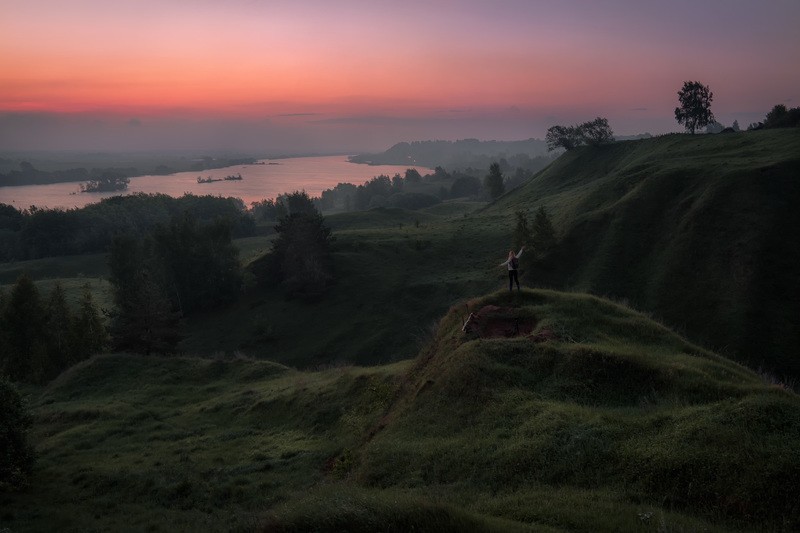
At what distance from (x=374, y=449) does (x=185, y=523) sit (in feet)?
21.9

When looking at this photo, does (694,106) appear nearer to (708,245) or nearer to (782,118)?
(782,118)

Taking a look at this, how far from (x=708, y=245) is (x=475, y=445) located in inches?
1926

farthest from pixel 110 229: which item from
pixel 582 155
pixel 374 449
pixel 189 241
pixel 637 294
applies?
pixel 374 449

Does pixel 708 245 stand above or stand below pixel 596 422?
below

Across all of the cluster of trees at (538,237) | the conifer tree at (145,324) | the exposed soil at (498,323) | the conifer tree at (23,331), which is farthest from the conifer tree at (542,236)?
the conifer tree at (23,331)

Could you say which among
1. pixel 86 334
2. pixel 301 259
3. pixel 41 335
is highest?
pixel 301 259

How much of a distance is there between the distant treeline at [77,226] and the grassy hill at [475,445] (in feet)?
327

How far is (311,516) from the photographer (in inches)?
409

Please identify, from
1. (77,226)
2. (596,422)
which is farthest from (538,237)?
(77,226)

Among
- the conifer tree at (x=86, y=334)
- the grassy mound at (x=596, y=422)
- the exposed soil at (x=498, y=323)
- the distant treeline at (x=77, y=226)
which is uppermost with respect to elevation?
the distant treeline at (x=77, y=226)

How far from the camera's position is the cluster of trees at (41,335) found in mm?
52531

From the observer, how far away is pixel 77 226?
13250 cm

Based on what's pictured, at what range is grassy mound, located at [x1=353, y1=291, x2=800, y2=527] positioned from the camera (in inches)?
418

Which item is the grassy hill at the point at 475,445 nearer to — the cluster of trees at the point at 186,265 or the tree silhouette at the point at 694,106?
the cluster of trees at the point at 186,265
